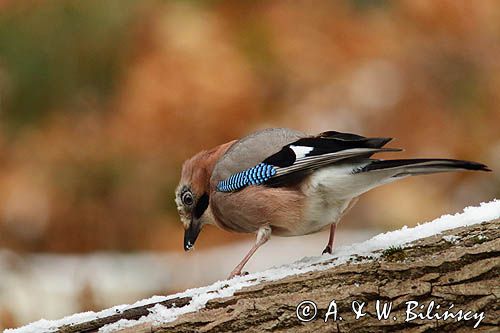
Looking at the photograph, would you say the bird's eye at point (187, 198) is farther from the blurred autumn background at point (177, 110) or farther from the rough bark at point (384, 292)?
the blurred autumn background at point (177, 110)

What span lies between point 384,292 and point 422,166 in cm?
51

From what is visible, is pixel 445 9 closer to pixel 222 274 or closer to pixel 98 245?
pixel 222 274

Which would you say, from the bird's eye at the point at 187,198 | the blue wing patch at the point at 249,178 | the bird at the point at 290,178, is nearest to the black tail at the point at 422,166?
the bird at the point at 290,178

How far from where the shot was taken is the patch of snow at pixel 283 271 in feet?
10.3

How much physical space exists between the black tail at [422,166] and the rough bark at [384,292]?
23cm

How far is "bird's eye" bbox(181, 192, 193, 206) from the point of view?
4.34m

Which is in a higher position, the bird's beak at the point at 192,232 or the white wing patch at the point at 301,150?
the white wing patch at the point at 301,150

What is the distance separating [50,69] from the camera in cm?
704

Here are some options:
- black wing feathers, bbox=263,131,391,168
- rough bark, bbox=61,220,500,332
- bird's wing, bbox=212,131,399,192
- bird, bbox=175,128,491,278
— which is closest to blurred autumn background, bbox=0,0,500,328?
bird, bbox=175,128,491,278

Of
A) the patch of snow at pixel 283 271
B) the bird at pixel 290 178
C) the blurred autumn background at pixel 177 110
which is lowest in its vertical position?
the patch of snow at pixel 283 271

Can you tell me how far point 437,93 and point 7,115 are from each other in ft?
10.7

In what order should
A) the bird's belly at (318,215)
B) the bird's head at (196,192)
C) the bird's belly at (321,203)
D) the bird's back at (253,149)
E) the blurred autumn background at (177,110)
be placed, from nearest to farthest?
the bird's belly at (321,203) < the bird's belly at (318,215) < the bird's back at (253,149) < the bird's head at (196,192) < the blurred autumn background at (177,110)

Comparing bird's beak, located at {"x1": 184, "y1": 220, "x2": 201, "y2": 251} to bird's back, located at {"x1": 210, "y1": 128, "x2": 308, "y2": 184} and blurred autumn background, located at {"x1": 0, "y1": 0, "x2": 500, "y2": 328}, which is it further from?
blurred autumn background, located at {"x1": 0, "y1": 0, "x2": 500, "y2": 328}

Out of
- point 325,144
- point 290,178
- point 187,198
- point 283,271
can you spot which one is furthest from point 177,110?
point 283,271
